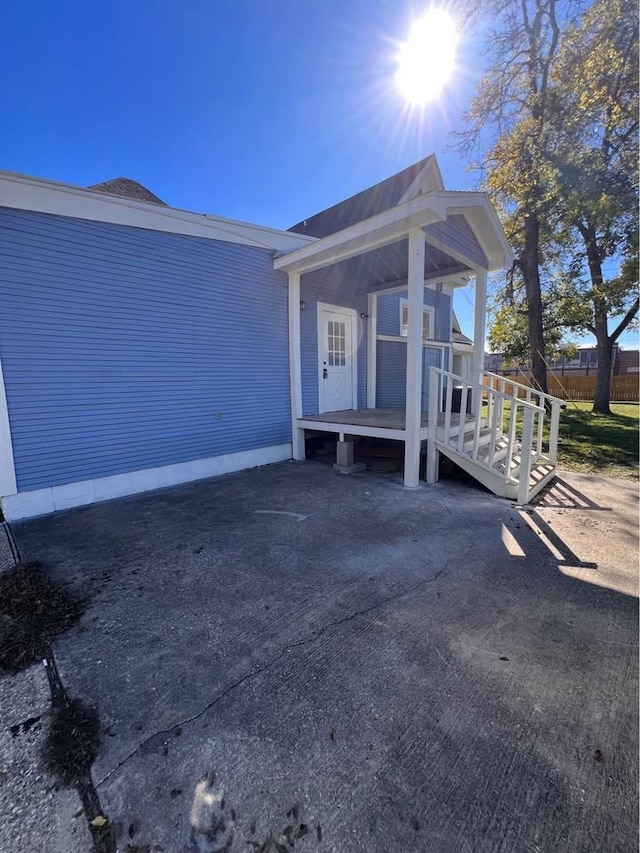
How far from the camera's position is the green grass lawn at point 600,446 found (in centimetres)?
546

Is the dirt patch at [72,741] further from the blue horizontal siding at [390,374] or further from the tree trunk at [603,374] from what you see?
the tree trunk at [603,374]

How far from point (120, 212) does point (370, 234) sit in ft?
9.92

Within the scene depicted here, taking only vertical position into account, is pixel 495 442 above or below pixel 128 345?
below

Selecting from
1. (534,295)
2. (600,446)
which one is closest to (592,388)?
(534,295)

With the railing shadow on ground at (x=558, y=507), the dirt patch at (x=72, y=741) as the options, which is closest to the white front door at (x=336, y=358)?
the railing shadow on ground at (x=558, y=507)

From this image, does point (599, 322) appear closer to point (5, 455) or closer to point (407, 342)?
point (407, 342)

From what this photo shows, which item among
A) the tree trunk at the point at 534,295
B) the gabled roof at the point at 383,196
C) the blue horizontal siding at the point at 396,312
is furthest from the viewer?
the tree trunk at the point at 534,295

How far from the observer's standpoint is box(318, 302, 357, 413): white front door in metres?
6.70

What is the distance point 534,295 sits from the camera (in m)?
10.1

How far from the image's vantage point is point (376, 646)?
6.22 feet

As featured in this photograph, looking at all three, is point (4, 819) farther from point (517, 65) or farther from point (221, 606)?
point (517, 65)

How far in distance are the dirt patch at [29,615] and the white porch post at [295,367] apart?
410 cm

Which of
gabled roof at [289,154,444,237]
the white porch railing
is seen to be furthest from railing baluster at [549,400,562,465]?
gabled roof at [289,154,444,237]

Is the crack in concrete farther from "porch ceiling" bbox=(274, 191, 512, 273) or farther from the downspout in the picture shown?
"porch ceiling" bbox=(274, 191, 512, 273)
